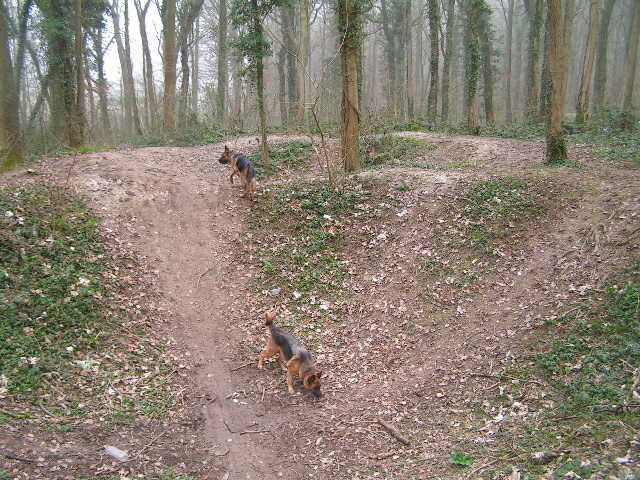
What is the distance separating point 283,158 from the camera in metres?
16.1

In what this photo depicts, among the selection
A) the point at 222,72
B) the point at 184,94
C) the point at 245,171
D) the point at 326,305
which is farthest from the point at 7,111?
the point at 222,72

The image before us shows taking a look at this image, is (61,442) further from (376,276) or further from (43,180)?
(43,180)

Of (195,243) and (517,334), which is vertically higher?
(195,243)

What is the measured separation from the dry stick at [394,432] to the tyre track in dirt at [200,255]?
1497 mm

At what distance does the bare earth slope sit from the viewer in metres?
5.68

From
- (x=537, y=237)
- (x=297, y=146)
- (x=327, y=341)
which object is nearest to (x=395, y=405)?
(x=327, y=341)

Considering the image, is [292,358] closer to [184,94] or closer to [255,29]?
[255,29]

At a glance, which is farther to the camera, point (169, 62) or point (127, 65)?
point (127, 65)

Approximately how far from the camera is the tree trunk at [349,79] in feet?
41.0

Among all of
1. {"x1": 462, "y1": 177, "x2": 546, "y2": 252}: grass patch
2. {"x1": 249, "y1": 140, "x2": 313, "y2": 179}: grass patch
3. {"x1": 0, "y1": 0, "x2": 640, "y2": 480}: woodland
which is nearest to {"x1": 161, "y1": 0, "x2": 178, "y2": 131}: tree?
{"x1": 0, "y1": 0, "x2": 640, "y2": 480}: woodland

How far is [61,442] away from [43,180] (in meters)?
8.02

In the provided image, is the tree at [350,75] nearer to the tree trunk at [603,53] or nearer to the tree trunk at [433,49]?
the tree trunk at [433,49]

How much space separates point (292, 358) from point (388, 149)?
37.0 ft

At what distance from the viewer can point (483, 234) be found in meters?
9.36
